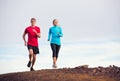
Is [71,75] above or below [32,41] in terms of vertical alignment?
below

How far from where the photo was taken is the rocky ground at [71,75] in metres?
15.1

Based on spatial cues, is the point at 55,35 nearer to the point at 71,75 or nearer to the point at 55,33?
the point at 55,33

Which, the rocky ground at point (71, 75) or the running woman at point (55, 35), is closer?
the rocky ground at point (71, 75)

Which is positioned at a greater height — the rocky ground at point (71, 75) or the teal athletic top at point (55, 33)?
the teal athletic top at point (55, 33)

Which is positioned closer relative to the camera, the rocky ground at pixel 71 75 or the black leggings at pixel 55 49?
the rocky ground at pixel 71 75

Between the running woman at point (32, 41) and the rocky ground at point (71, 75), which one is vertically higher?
the running woman at point (32, 41)

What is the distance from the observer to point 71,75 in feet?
51.1

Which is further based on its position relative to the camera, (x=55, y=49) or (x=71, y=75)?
(x=55, y=49)

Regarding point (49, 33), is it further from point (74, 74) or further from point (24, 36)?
point (74, 74)

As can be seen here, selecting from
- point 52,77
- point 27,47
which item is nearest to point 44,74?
point 52,77

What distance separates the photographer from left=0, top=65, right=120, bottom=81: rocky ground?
49.4ft

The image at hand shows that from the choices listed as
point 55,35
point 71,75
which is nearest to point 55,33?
point 55,35

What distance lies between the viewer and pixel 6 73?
17297 mm

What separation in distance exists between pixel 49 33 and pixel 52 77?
2.61m
